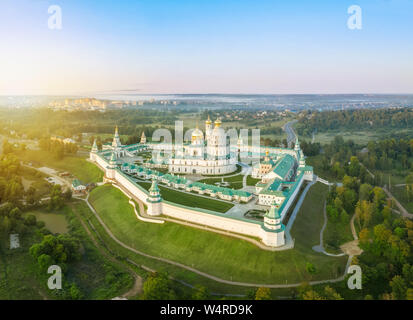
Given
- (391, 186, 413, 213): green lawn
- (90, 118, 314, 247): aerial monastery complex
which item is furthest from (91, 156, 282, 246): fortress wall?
(391, 186, 413, 213): green lawn

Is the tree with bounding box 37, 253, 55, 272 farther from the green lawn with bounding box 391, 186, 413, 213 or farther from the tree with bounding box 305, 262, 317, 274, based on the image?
the green lawn with bounding box 391, 186, 413, 213

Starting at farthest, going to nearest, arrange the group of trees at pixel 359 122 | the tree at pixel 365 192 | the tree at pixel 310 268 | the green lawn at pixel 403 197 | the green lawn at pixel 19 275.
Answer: the group of trees at pixel 359 122 → the green lawn at pixel 403 197 → the tree at pixel 365 192 → the tree at pixel 310 268 → the green lawn at pixel 19 275

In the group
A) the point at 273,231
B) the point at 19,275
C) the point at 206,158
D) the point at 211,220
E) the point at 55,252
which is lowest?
the point at 19,275

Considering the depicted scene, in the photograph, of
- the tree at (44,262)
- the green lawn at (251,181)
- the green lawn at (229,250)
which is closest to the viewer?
the green lawn at (229,250)

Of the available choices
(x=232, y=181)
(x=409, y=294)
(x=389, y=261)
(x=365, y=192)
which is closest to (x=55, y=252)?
(x=232, y=181)

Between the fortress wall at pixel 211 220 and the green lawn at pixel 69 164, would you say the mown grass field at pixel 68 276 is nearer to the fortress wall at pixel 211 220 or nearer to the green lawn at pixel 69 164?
the fortress wall at pixel 211 220

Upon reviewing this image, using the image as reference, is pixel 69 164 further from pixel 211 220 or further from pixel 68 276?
pixel 211 220

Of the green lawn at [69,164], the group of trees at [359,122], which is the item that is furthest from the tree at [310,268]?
the group of trees at [359,122]
